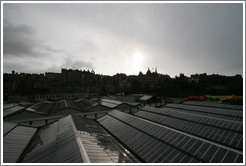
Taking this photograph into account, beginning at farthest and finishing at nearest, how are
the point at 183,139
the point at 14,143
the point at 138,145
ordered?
the point at 14,143
the point at 138,145
the point at 183,139

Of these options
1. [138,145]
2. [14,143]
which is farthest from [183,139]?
[14,143]

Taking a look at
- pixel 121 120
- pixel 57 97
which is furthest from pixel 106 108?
pixel 57 97

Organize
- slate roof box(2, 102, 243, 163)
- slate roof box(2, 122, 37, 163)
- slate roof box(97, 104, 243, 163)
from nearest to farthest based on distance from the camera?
slate roof box(2, 102, 243, 163) < slate roof box(97, 104, 243, 163) < slate roof box(2, 122, 37, 163)

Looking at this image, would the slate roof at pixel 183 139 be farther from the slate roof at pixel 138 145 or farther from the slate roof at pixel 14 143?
the slate roof at pixel 14 143

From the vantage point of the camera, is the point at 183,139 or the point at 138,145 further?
the point at 138,145

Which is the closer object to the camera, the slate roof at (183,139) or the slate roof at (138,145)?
the slate roof at (138,145)

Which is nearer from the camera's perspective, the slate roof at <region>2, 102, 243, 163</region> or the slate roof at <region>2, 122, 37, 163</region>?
the slate roof at <region>2, 102, 243, 163</region>

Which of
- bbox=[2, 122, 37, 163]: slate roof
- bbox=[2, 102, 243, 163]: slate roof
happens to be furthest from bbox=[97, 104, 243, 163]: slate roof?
bbox=[2, 122, 37, 163]: slate roof

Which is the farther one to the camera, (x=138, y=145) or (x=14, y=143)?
(x=14, y=143)

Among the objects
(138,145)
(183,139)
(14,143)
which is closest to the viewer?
(183,139)

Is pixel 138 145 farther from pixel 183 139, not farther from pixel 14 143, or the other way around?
pixel 14 143

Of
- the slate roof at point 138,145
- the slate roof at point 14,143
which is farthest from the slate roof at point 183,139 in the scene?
the slate roof at point 14,143

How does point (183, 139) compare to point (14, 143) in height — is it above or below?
above

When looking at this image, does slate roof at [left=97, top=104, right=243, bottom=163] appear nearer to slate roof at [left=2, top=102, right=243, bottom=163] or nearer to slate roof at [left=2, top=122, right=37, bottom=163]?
slate roof at [left=2, top=102, right=243, bottom=163]
